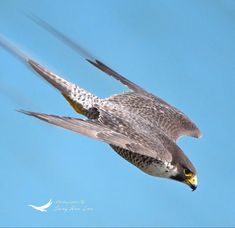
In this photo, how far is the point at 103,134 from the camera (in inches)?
267

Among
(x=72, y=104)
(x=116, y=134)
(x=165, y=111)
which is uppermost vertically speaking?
(x=165, y=111)

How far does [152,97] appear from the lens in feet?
29.7

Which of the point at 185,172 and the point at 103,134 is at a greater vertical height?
the point at 185,172

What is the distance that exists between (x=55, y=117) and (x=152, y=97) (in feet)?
9.73

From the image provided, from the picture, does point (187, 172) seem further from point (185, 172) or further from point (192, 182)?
point (192, 182)

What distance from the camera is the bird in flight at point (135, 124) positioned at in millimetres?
6957

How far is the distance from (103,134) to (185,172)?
160 centimetres

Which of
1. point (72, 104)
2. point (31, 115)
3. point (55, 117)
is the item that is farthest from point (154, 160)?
point (31, 115)

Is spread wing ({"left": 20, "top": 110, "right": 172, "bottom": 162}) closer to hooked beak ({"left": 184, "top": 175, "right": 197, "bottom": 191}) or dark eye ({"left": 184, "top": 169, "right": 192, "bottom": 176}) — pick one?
dark eye ({"left": 184, "top": 169, "right": 192, "bottom": 176})

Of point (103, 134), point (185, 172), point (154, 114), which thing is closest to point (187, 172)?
point (185, 172)

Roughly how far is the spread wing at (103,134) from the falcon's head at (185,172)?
372 mm

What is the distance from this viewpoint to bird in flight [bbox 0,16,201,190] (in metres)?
6.96

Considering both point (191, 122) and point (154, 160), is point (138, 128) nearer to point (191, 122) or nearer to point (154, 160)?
point (154, 160)

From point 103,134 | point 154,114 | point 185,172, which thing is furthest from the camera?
point 154,114
